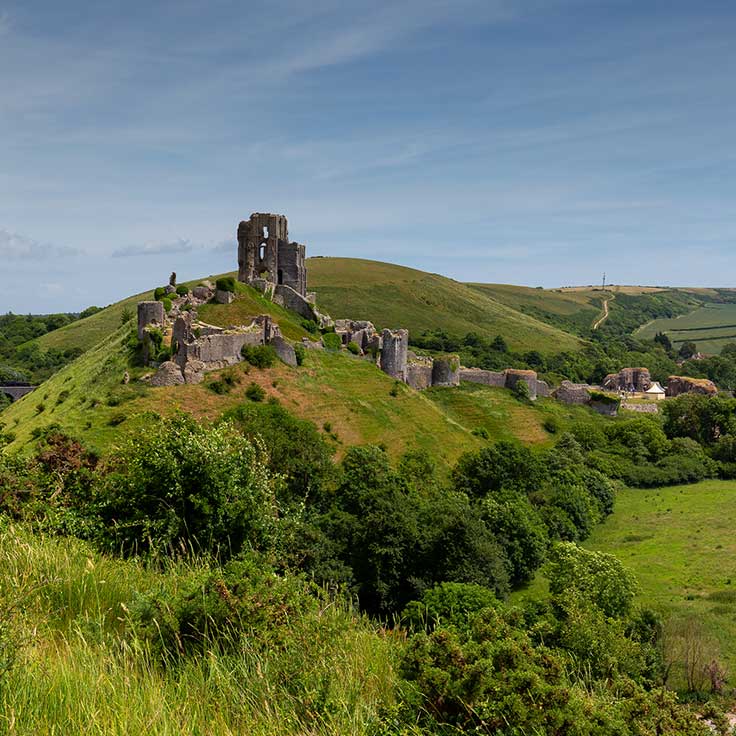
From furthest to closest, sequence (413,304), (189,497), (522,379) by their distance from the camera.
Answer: (413,304) < (522,379) < (189,497)

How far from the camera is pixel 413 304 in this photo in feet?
513

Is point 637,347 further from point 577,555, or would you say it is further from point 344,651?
point 344,651

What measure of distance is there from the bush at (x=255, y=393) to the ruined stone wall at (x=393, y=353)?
1898cm

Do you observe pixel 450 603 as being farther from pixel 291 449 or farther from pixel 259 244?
pixel 259 244

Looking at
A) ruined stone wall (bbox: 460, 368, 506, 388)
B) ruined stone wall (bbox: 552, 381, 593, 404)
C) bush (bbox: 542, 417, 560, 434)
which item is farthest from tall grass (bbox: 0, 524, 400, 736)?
ruined stone wall (bbox: 552, 381, 593, 404)

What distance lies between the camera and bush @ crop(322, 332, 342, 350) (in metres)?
58.0

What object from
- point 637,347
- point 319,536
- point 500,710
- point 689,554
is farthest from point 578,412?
point 637,347

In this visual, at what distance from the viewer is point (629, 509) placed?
5828cm

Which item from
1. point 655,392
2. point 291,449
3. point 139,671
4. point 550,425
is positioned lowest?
point 550,425

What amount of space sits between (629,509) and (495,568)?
32.4 m

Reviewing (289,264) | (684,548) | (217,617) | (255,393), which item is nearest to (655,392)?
(684,548)

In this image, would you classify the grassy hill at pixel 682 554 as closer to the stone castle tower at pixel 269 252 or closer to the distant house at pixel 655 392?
the stone castle tower at pixel 269 252

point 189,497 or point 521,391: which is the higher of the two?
point 189,497

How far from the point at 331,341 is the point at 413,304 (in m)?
99.1
